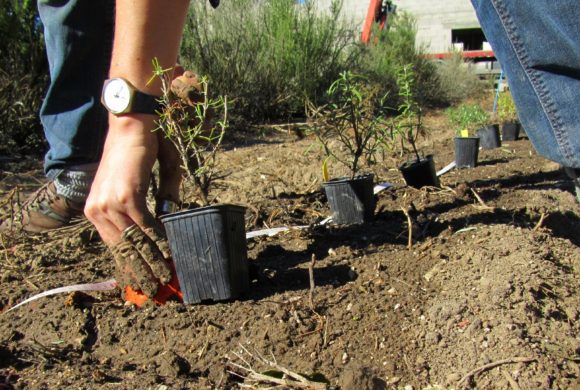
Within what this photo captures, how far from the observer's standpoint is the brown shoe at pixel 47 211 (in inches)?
101

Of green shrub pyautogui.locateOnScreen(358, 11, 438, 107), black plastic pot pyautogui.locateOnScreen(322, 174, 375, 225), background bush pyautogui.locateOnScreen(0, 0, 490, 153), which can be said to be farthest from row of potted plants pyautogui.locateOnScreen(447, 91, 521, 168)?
black plastic pot pyautogui.locateOnScreen(322, 174, 375, 225)

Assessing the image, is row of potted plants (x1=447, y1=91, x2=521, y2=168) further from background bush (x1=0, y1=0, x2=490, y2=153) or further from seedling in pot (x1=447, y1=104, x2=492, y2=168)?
background bush (x1=0, y1=0, x2=490, y2=153)

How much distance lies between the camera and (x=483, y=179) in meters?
Answer: 3.73

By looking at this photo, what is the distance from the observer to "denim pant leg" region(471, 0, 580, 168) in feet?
4.51

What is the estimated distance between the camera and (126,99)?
1.72 meters

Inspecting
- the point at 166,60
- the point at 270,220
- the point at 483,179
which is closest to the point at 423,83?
the point at 483,179

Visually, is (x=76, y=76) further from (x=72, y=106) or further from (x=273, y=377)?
(x=273, y=377)

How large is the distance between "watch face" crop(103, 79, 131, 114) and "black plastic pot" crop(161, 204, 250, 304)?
38 cm

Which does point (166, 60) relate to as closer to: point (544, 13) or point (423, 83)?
point (544, 13)

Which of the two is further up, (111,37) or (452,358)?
(111,37)

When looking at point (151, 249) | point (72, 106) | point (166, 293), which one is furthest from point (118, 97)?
point (72, 106)

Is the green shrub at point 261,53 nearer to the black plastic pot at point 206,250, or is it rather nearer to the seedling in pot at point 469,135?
the seedling in pot at point 469,135

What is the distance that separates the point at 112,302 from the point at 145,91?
68 cm

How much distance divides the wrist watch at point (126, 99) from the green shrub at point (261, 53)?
5.23m
